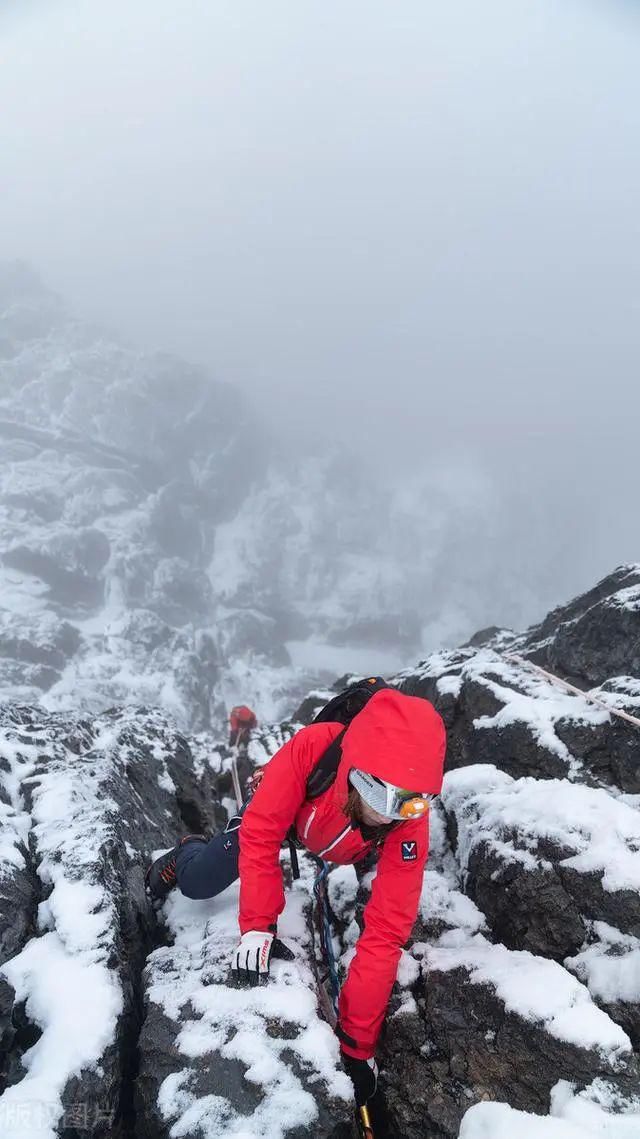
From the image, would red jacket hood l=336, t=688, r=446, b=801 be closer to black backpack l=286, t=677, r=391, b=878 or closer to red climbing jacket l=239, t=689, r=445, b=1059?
red climbing jacket l=239, t=689, r=445, b=1059

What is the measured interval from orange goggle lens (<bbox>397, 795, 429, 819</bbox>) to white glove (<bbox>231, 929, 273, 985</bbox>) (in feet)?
5.44

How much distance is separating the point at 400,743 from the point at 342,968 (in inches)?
110

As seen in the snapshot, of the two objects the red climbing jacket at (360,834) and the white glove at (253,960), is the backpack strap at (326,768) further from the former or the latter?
the white glove at (253,960)

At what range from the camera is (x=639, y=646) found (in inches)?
372

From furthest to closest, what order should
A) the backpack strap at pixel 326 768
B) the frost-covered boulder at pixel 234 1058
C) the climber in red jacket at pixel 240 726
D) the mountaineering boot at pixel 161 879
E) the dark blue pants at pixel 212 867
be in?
the climber in red jacket at pixel 240 726 < the mountaineering boot at pixel 161 879 < the dark blue pants at pixel 212 867 < the backpack strap at pixel 326 768 < the frost-covered boulder at pixel 234 1058

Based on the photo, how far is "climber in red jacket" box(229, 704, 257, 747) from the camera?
1916 centimetres

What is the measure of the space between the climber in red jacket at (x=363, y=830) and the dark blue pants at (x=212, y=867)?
836 mm

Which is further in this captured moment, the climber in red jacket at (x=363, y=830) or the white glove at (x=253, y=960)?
the white glove at (x=253, y=960)

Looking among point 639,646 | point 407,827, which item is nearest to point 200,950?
point 407,827

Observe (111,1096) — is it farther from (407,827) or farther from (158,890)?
(407,827)

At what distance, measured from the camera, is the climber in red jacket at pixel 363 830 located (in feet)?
12.7

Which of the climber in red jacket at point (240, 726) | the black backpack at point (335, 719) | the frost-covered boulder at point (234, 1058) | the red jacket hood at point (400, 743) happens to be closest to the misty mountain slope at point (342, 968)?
the frost-covered boulder at point (234, 1058)

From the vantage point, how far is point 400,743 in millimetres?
3836

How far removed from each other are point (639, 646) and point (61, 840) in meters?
9.32
